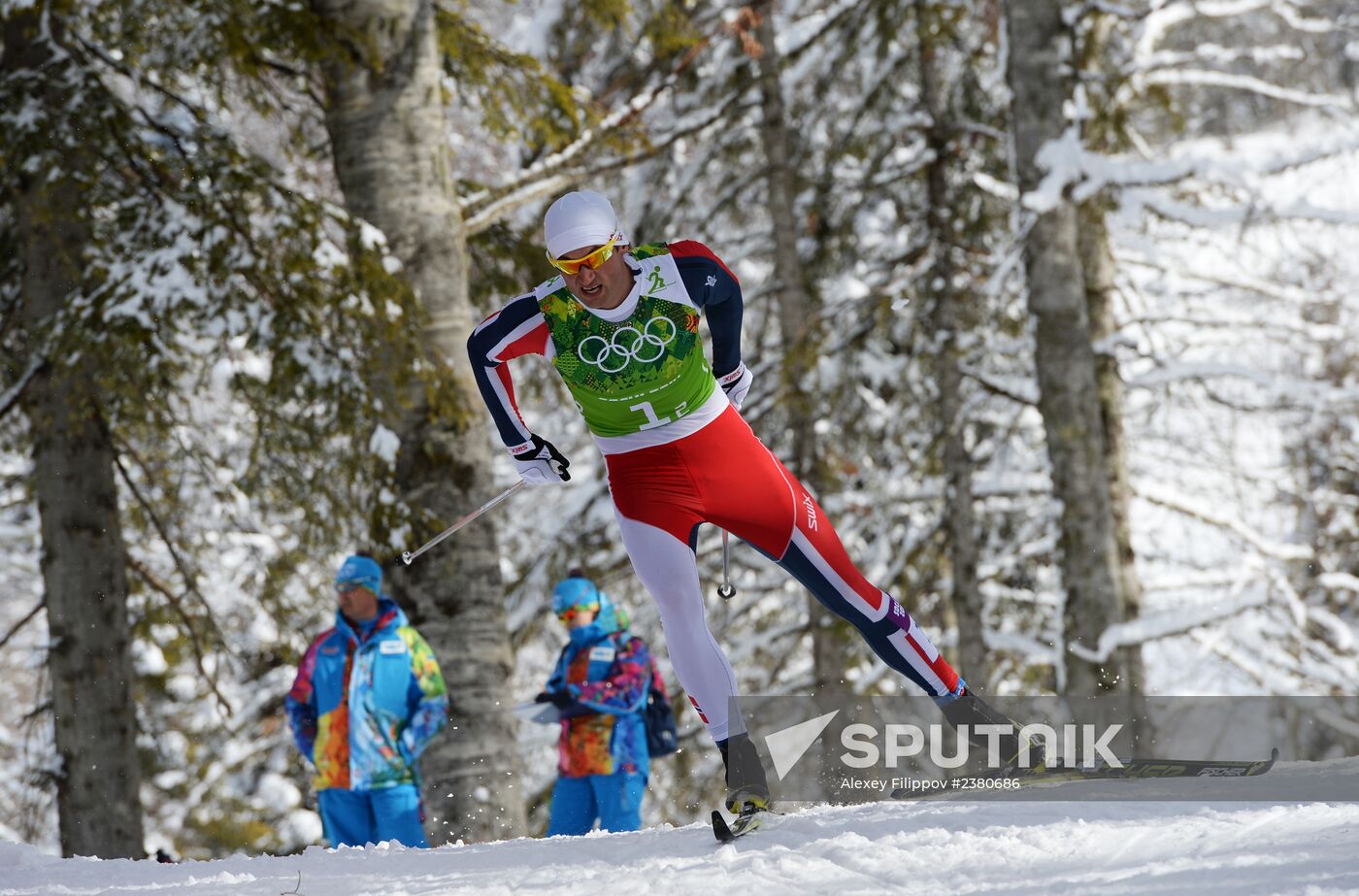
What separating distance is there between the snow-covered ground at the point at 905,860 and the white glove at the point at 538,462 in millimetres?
1144

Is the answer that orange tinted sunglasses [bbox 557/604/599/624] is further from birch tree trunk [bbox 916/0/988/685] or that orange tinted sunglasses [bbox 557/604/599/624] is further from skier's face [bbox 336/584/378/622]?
birch tree trunk [bbox 916/0/988/685]

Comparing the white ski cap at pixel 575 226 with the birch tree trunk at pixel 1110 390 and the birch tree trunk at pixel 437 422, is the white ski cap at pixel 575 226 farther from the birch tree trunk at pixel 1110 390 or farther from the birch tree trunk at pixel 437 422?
the birch tree trunk at pixel 1110 390

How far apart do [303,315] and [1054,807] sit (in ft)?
14.2

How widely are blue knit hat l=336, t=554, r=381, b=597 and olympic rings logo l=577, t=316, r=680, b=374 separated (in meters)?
2.45

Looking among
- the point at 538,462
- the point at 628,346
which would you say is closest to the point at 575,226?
the point at 628,346

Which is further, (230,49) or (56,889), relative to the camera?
(230,49)

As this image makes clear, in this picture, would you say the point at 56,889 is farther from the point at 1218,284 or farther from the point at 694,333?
the point at 1218,284

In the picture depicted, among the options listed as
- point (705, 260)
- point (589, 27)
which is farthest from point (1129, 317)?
point (705, 260)

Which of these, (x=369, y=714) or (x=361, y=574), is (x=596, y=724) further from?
(x=361, y=574)

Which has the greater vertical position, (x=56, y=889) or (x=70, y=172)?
(x=70, y=172)

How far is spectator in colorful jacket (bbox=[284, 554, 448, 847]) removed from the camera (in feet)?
19.4

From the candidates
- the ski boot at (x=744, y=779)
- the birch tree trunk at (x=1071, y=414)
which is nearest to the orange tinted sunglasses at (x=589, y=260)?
the ski boot at (x=744, y=779)

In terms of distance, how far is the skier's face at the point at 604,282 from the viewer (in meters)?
3.87

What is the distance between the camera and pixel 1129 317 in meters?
10.4
